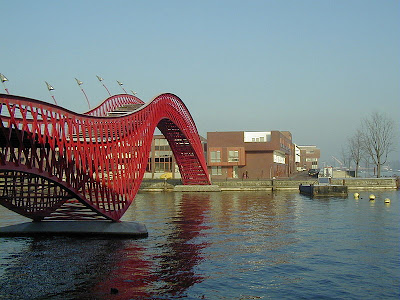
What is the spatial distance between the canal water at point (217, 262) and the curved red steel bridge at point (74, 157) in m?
3.19

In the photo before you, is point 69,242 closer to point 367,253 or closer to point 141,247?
point 141,247

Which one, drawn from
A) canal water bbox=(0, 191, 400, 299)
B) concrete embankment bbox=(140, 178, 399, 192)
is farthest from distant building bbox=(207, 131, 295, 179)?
canal water bbox=(0, 191, 400, 299)

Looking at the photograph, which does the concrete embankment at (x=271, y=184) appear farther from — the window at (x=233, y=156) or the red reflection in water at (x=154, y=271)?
the red reflection in water at (x=154, y=271)

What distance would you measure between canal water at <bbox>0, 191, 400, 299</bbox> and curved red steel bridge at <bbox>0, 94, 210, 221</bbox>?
10.5 ft

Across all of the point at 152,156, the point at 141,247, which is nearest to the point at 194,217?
the point at 141,247

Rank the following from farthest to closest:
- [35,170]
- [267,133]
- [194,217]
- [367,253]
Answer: [267,133] < [194,217] < [367,253] < [35,170]

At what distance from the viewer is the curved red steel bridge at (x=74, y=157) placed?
26.6 metres

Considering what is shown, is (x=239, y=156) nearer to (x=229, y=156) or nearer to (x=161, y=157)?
(x=229, y=156)

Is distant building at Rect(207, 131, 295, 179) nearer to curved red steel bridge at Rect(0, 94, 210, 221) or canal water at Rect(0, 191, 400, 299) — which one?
curved red steel bridge at Rect(0, 94, 210, 221)

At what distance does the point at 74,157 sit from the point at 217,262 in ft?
37.6

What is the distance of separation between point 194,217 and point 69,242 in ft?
59.0

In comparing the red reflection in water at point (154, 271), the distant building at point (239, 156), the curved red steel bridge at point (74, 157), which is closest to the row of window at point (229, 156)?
the distant building at point (239, 156)

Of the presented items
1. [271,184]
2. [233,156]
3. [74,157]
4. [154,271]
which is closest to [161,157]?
[233,156]

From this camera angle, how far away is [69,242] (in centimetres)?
3466
